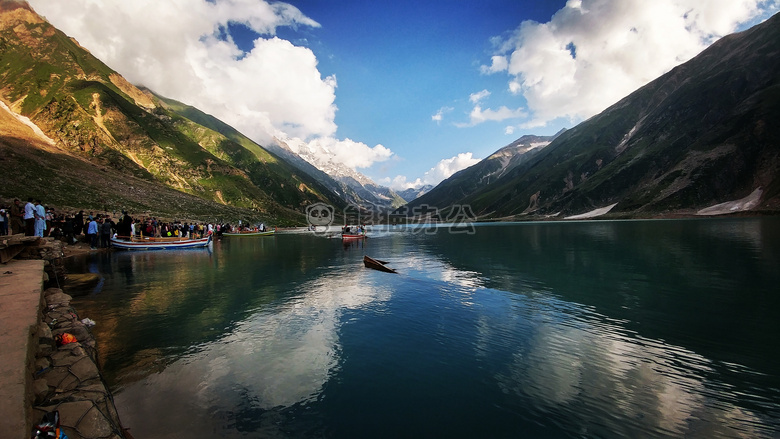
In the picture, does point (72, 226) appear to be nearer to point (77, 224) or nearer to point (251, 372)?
point (77, 224)

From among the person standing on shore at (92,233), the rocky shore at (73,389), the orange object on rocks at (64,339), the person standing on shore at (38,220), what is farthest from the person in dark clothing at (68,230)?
the orange object on rocks at (64,339)

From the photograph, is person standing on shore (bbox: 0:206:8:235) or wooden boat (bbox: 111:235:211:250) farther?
wooden boat (bbox: 111:235:211:250)

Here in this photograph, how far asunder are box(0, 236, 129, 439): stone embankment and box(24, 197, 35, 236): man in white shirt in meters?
22.0

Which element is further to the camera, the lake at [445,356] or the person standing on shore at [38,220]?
the person standing on shore at [38,220]

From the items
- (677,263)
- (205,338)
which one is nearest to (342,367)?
(205,338)

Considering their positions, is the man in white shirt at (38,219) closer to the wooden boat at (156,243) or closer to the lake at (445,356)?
the lake at (445,356)

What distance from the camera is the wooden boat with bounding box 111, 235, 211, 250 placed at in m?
50.5

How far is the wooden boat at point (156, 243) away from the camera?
166 feet

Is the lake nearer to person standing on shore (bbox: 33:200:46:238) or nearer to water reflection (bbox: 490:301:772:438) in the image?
water reflection (bbox: 490:301:772:438)

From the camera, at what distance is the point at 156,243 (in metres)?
53.5

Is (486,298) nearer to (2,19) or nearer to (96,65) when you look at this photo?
(2,19)

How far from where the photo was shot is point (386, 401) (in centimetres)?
1091

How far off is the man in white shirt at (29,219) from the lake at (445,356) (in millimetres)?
11199

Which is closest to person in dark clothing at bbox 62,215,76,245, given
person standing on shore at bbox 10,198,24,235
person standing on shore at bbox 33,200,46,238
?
person standing on shore at bbox 10,198,24,235
